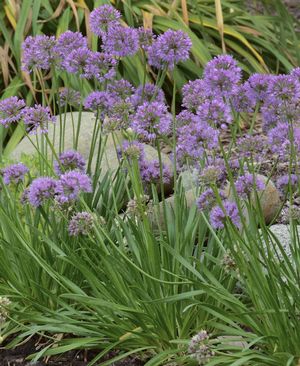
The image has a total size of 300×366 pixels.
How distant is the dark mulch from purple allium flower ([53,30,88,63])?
1.08 m

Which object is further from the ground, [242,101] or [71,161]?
[242,101]

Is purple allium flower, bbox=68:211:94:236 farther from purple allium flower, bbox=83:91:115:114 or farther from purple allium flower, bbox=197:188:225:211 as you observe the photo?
purple allium flower, bbox=83:91:115:114

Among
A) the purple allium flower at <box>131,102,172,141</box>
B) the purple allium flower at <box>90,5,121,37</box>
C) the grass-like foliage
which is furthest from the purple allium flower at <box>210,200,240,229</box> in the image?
the purple allium flower at <box>90,5,121,37</box>

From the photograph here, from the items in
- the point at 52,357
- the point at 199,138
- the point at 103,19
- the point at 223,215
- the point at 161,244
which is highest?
the point at 103,19

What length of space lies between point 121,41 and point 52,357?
118cm

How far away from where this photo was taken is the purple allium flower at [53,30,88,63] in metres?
3.14

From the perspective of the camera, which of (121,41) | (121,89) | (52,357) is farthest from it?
(121,89)

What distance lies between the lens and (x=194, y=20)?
22.2ft

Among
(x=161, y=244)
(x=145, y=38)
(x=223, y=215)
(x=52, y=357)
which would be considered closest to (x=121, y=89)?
(x=145, y=38)

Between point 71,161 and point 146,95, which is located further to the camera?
point 146,95

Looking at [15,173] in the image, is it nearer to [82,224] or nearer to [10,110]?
[10,110]

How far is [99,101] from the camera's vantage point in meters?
3.08

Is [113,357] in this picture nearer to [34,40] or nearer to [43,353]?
[43,353]

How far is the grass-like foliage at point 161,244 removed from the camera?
2562 mm
